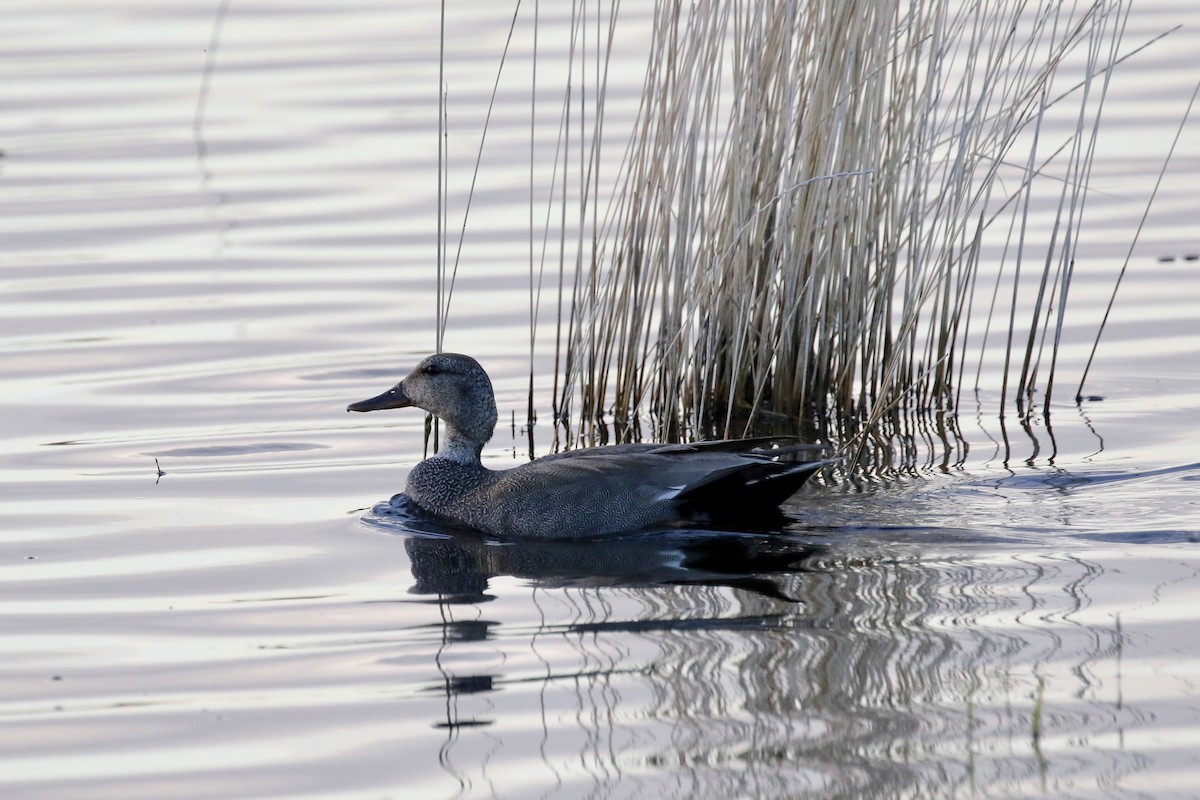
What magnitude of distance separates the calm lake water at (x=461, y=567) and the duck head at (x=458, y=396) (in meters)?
0.34

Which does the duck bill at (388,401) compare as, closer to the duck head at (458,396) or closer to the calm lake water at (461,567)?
the duck head at (458,396)

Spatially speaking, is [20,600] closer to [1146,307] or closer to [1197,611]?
[1197,611]

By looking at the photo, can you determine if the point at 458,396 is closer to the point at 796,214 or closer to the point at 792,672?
the point at 796,214

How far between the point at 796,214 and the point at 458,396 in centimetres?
154

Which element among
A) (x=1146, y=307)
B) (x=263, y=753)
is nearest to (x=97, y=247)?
(x=1146, y=307)

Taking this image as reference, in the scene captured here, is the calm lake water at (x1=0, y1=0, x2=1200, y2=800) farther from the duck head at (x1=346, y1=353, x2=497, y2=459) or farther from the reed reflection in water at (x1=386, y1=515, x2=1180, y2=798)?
the duck head at (x1=346, y1=353, x2=497, y2=459)

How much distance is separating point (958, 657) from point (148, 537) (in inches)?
119

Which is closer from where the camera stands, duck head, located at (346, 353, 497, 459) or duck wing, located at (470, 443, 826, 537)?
duck wing, located at (470, 443, 826, 537)

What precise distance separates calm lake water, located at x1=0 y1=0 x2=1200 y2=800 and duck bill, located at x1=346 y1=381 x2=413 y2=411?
0.99 feet

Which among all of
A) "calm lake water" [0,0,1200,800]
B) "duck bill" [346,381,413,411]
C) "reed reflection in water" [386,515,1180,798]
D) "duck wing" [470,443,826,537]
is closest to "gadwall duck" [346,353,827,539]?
"duck wing" [470,443,826,537]

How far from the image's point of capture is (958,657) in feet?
16.3

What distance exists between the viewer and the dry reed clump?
712 cm

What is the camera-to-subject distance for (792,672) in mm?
4879

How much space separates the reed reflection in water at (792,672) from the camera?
431 cm
